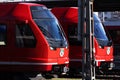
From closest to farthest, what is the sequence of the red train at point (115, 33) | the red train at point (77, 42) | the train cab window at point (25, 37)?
1. the train cab window at point (25, 37)
2. the red train at point (77, 42)
3. the red train at point (115, 33)

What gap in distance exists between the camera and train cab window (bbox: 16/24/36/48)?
597 inches

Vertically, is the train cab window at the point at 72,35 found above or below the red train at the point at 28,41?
below

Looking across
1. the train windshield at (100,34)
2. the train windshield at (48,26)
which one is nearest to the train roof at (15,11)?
the train windshield at (48,26)

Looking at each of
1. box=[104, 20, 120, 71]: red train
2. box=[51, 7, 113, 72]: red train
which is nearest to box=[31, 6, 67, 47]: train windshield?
box=[51, 7, 113, 72]: red train

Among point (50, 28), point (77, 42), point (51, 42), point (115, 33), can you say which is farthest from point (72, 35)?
point (115, 33)

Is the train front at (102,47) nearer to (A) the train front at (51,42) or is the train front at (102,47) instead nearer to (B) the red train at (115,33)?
(A) the train front at (51,42)

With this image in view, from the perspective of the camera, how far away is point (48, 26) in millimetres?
15727

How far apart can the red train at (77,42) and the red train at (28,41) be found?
3866mm

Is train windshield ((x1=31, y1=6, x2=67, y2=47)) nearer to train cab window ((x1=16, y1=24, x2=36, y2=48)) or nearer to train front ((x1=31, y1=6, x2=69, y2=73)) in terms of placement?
train front ((x1=31, y1=6, x2=69, y2=73))

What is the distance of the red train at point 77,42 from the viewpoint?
1970 centimetres

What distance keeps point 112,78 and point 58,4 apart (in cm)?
866

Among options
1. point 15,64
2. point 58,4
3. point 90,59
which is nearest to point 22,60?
point 15,64

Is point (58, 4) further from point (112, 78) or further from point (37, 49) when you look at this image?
point (37, 49)

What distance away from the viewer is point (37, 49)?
1516 cm
